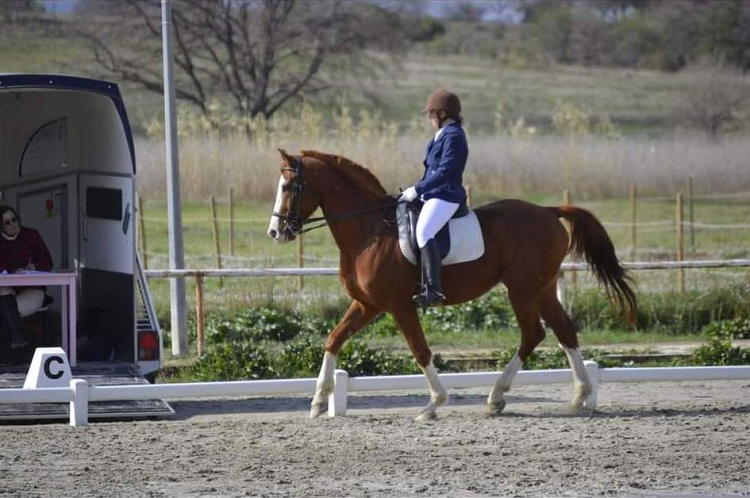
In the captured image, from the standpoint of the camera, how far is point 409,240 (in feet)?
32.1

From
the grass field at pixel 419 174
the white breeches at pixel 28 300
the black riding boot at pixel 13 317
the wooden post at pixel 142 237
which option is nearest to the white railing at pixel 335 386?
the black riding boot at pixel 13 317

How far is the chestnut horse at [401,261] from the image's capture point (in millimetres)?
9797

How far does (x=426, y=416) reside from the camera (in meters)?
9.78

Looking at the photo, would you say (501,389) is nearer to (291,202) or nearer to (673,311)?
(291,202)

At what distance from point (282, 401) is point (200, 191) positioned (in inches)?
581

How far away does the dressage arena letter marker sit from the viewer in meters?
9.92

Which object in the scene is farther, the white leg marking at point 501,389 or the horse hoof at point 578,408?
the horse hoof at point 578,408

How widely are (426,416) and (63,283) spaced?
3348mm

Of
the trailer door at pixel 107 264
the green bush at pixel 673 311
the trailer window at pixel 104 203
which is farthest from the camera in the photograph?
the green bush at pixel 673 311

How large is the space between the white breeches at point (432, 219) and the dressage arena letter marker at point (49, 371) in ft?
10.1

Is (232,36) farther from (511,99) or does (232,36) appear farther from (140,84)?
(511,99)

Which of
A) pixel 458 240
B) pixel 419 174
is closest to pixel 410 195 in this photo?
pixel 458 240

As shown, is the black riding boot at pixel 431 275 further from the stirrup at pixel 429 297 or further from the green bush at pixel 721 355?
the green bush at pixel 721 355

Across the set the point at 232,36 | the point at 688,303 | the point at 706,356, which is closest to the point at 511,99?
the point at 232,36
